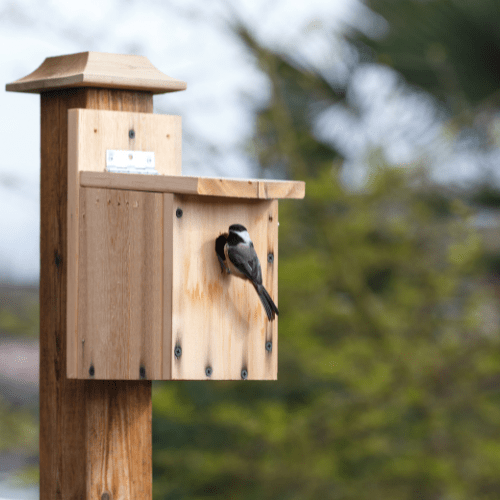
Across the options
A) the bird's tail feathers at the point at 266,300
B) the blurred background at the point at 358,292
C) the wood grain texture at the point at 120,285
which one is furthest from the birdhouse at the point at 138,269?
the blurred background at the point at 358,292

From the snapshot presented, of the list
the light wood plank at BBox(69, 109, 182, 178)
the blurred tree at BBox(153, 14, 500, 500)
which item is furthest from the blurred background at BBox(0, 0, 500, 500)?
the light wood plank at BBox(69, 109, 182, 178)

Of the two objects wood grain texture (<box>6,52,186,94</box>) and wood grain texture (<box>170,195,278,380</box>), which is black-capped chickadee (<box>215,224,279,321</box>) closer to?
wood grain texture (<box>170,195,278,380</box>)

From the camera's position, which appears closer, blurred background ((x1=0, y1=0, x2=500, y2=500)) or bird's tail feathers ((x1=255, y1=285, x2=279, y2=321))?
bird's tail feathers ((x1=255, y1=285, x2=279, y2=321))

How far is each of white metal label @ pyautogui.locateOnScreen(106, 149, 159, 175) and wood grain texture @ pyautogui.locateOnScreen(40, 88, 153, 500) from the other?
0.11 m

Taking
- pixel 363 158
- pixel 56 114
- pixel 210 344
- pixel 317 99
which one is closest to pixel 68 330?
pixel 210 344

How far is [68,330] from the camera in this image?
69.8 inches

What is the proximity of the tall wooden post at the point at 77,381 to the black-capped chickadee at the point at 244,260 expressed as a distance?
1.14ft

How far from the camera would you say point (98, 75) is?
1.79 meters

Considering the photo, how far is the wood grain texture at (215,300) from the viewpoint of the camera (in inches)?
69.5

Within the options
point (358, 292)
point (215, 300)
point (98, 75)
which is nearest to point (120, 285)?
point (215, 300)

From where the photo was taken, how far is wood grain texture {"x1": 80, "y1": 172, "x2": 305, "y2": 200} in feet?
5.69

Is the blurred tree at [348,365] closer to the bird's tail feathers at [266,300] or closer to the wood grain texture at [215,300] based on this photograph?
the wood grain texture at [215,300]

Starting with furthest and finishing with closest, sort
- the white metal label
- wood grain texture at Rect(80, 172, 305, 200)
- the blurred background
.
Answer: the blurred background
the white metal label
wood grain texture at Rect(80, 172, 305, 200)

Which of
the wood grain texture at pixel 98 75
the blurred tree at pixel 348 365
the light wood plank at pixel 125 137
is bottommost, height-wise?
the blurred tree at pixel 348 365
